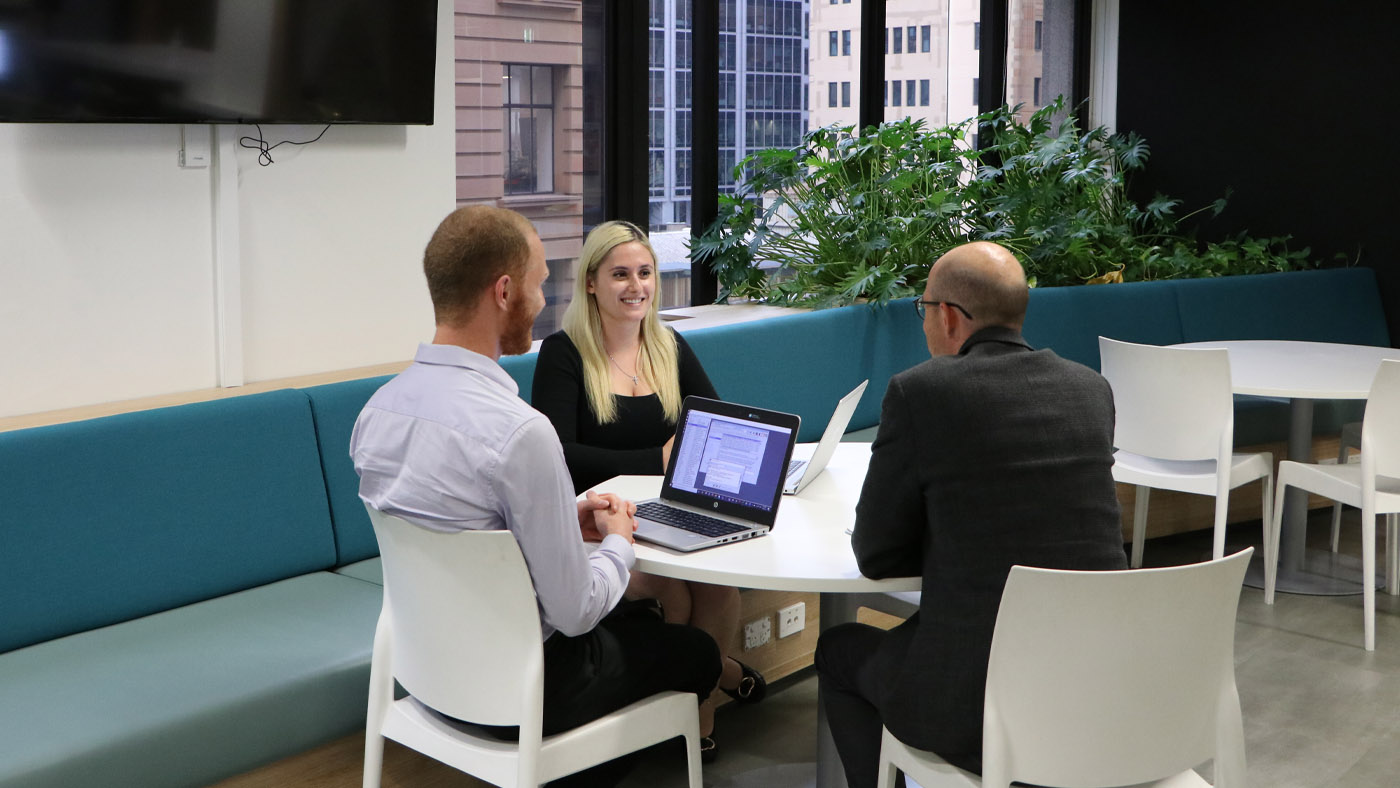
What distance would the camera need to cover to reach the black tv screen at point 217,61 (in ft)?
10.5

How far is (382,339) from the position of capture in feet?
13.8

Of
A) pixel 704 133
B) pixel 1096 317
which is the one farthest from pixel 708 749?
pixel 1096 317

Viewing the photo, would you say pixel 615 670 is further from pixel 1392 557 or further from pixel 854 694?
pixel 1392 557

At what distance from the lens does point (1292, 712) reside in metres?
3.62

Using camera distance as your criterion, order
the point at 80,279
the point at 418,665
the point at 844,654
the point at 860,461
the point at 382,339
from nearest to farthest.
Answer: the point at 418,665 < the point at 844,654 < the point at 860,461 < the point at 80,279 < the point at 382,339

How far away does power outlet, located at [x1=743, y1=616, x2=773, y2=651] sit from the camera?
140 inches

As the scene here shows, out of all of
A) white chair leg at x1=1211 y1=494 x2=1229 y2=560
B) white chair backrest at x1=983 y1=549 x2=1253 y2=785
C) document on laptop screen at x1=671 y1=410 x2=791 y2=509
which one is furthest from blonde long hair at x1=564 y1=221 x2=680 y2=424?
white chair leg at x1=1211 y1=494 x2=1229 y2=560

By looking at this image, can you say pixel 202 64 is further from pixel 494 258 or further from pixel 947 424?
pixel 947 424

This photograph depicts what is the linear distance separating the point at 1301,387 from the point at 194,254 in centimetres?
353

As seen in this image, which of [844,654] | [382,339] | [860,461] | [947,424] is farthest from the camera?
[382,339]

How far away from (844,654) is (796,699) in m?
1.23

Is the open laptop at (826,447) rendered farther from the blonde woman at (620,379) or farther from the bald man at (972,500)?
the bald man at (972,500)

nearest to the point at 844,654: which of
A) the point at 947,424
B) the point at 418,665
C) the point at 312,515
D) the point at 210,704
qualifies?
the point at 947,424

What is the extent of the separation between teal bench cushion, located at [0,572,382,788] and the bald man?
121 centimetres
